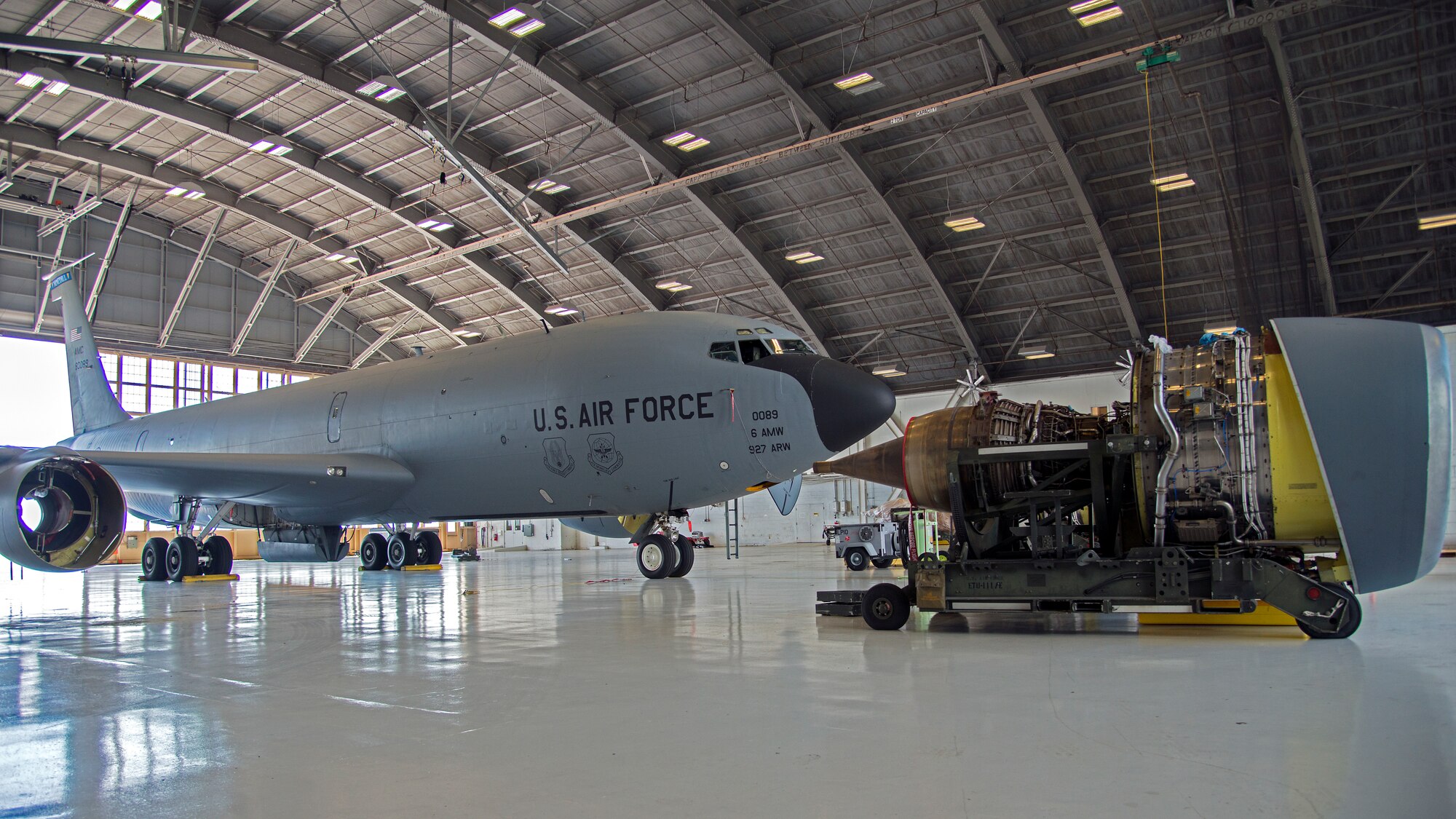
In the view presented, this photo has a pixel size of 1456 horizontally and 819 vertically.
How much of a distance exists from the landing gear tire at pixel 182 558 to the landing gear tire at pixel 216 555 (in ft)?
0.80

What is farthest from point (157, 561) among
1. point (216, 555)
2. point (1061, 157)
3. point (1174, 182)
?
point (1174, 182)

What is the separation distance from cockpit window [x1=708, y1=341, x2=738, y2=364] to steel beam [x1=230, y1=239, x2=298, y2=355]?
30174 millimetres

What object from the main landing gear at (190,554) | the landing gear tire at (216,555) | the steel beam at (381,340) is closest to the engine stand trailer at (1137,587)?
the main landing gear at (190,554)

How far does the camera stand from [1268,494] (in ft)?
20.7

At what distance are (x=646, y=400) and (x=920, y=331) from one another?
1031 inches

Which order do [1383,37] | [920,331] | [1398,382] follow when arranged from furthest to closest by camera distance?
[920,331], [1383,37], [1398,382]

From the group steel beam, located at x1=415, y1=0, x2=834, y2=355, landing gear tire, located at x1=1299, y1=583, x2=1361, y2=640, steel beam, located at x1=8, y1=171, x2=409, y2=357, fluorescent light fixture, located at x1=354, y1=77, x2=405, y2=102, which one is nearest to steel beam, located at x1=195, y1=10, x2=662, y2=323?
fluorescent light fixture, located at x1=354, y1=77, x2=405, y2=102

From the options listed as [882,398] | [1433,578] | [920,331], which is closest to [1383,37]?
[1433,578]

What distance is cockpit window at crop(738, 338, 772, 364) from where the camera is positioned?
37.6 feet

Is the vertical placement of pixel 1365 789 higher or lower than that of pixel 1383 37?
lower

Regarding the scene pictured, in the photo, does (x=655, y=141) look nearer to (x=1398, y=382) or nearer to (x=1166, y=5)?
(x=1166, y=5)

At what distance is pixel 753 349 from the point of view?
37.8 ft

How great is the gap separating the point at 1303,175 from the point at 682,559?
21.4 metres

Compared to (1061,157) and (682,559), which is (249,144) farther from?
(1061,157)
